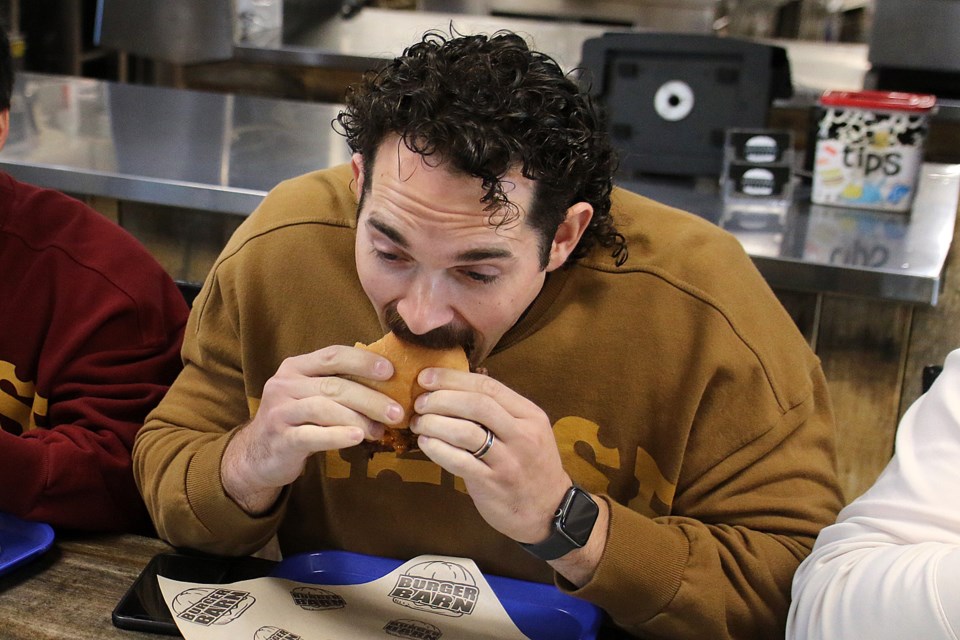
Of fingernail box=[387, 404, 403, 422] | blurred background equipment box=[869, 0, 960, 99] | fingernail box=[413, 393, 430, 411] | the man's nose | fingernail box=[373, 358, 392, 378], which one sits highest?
blurred background equipment box=[869, 0, 960, 99]

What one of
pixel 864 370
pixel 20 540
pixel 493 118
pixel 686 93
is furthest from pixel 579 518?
pixel 686 93

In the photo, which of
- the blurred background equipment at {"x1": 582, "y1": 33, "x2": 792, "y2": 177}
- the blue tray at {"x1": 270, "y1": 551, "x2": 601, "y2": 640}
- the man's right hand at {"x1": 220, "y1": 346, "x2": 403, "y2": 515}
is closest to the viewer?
the man's right hand at {"x1": 220, "y1": 346, "x2": 403, "y2": 515}

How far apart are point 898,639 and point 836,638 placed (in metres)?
0.08

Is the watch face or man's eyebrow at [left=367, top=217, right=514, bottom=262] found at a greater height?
man's eyebrow at [left=367, top=217, right=514, bottom=262]

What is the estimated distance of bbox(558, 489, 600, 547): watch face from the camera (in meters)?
1.25

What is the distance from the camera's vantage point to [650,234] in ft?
4.90

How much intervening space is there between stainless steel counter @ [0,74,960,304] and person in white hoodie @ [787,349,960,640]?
76cm

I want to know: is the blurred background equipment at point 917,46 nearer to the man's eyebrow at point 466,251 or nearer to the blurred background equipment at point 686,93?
the blurred background equipment at point 686,93

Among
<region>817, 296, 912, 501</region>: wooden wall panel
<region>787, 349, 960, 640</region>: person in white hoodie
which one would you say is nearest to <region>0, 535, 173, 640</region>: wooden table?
<region>787, 349, 960, 640</region>: person in white hoodie

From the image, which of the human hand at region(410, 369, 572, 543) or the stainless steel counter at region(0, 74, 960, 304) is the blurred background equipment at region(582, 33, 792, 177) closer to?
the stainless steel counter at region(0, 74, 960, 304)

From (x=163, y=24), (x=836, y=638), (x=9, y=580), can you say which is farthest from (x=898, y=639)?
(x=163, y=24)

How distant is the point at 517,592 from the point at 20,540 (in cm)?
62

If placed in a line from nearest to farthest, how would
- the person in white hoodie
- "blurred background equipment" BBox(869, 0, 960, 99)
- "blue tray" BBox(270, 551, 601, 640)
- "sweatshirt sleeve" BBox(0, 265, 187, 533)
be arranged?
the person in white hoodie, "blue tray" BBox(270, 551, 601, 640), "sweatshirt sleeve" BBox(0, 265, 187, 533), "blurred background equipment" BBox(869, 0, 960, 99)

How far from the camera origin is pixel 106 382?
1605 millimetres
